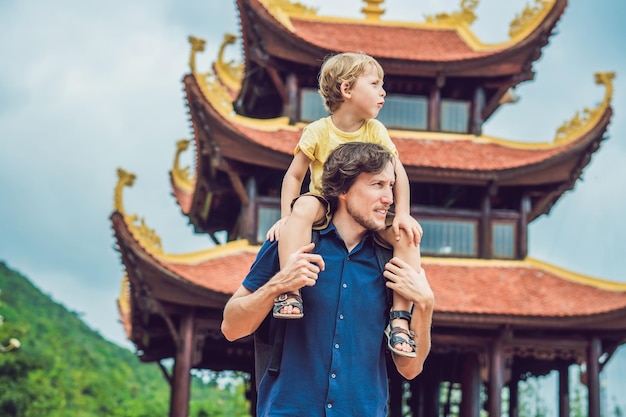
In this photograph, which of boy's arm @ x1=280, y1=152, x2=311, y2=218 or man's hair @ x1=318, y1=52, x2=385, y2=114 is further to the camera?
boy's arm @ x1=280, y1=152, x2=311, y2=218

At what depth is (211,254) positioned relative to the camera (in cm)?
1959

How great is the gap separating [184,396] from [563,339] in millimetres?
6071

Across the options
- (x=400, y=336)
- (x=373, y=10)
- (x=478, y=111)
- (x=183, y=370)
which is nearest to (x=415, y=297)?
(x=400, y=336)

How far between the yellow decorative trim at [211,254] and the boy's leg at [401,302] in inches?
537

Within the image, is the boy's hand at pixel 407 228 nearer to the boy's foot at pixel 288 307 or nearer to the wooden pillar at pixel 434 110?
the boy's foot at pixel 288 307

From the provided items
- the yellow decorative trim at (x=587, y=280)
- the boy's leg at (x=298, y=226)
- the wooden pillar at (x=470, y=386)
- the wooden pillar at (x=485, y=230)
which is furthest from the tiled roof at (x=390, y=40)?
the boy's leg at (x=298, y=226)

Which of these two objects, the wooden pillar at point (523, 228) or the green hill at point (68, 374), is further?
the green hill at point (68, 374)

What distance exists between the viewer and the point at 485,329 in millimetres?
19328

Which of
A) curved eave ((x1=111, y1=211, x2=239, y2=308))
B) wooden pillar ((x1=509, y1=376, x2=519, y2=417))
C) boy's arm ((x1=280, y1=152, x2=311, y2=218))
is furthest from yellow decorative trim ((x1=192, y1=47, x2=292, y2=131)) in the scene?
boy's arm ((x1=280, y1=152, x2=311, y2=218))

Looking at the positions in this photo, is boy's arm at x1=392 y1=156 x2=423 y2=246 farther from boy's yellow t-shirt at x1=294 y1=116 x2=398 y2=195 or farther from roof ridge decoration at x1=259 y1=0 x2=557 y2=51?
roof ridge decoration at x1=259 y1=0 x2=557 y2=51

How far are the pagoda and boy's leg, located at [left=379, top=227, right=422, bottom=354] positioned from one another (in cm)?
1288

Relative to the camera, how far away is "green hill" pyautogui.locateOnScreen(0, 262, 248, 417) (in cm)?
3388

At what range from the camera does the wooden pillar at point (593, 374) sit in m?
19.1

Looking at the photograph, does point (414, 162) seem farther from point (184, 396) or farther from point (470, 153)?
point (184, 396)
